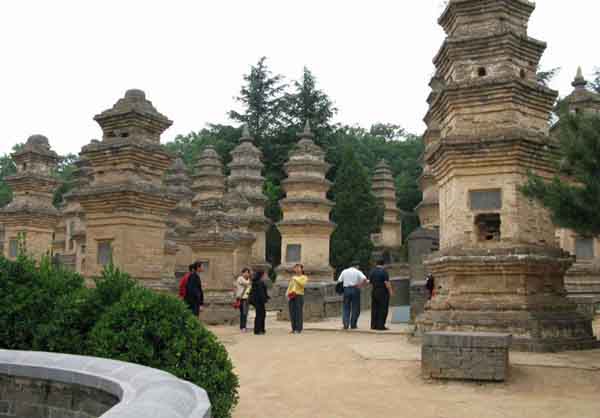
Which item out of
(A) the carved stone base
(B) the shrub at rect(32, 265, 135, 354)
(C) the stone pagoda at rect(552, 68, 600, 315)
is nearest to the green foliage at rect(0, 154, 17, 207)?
(C) the stone pagoda at rect(552, 68, 600, 315)

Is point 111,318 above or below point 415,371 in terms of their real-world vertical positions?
above

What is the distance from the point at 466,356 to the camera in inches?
368

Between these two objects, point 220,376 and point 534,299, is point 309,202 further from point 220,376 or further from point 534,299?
point 220,376

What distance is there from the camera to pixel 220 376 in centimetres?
628

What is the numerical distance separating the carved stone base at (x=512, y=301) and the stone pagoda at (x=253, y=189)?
60.0ft

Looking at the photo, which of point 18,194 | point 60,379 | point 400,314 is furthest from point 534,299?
point 18,194

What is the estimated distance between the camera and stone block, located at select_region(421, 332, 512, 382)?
9141mm

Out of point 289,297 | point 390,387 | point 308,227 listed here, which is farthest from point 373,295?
point 308,227

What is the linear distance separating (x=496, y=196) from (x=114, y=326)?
8.91 metres

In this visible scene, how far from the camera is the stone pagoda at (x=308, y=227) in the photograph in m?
25.1

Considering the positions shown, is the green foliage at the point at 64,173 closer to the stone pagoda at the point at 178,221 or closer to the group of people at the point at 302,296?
Answer: the stone pagoda at the point at 178,221

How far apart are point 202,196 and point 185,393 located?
1264 inches

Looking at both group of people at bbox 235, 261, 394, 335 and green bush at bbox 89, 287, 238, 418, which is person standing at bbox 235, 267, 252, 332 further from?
green bush at bbox 89, 287, 238, 418

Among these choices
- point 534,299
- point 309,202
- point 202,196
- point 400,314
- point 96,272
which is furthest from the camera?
point 202,196
